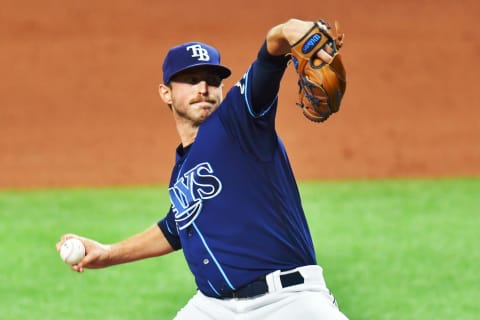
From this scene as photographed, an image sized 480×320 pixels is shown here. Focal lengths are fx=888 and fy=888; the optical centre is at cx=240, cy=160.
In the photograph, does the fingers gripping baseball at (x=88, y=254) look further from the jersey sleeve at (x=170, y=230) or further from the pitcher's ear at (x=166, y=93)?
the pitcher's ear at (x=166, y=93)

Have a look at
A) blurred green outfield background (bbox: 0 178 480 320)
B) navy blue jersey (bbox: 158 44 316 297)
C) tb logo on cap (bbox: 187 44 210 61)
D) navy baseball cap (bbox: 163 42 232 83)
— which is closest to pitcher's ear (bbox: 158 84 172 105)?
navy baseball cap (bbox: 163 42 232 83)

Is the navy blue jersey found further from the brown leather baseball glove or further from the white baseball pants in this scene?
the brown leather baseball glove

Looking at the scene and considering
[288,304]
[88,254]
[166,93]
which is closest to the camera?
[288,304]

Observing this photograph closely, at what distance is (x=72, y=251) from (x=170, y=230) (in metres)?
0.50

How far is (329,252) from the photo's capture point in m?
8.41

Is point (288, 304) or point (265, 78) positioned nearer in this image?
point (265, 78)

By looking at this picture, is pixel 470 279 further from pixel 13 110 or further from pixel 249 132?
pixel 13 110

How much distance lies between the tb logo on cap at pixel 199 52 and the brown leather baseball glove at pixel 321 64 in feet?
2.48

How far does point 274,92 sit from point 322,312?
0.91 m

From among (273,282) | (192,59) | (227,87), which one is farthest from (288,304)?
(227,87)

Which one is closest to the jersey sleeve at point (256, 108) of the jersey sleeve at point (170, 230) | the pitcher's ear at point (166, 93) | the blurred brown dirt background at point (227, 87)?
the pitcher's ear at point (166, 93)

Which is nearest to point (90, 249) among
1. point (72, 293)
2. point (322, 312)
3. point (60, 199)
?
point (322, 312)

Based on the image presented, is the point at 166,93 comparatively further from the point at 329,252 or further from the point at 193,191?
the point at 329,252

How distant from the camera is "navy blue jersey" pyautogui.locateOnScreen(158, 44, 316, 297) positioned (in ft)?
12.2
